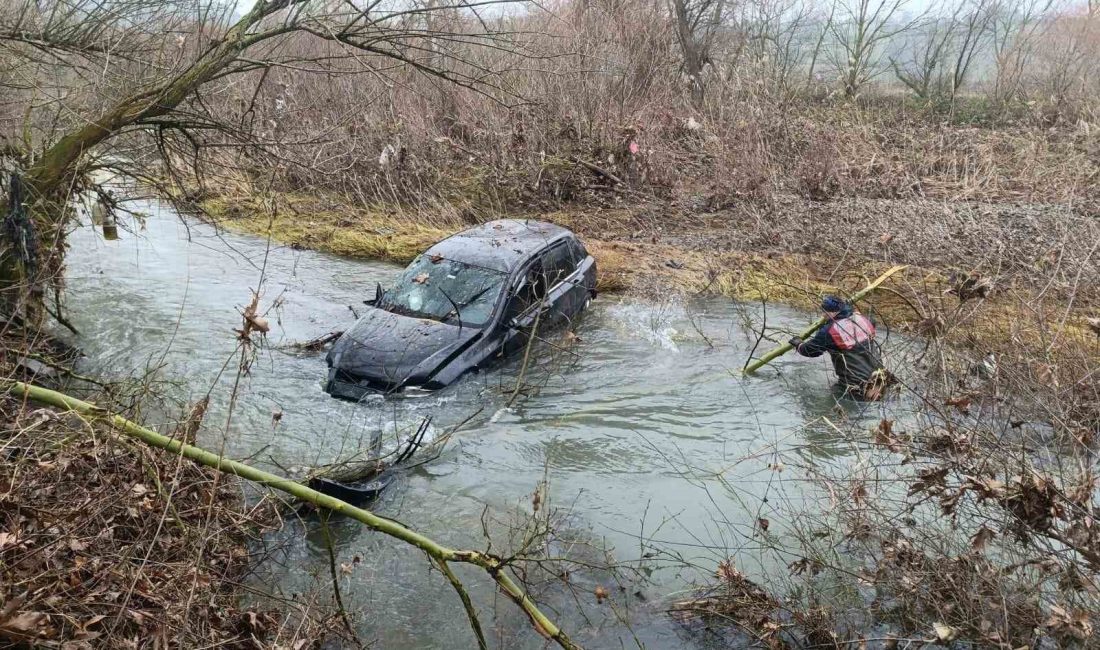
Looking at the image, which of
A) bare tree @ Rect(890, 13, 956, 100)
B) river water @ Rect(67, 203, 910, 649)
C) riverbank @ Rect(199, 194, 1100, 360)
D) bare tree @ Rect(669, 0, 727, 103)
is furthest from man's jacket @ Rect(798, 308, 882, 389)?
bare tree @ Rect(890, 13, 956, 100)

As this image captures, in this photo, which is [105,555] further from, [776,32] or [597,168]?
[776,32]

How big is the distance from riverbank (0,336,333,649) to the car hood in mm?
2746

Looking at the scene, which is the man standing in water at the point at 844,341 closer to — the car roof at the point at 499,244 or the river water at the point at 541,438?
the river water at the point at 541,438

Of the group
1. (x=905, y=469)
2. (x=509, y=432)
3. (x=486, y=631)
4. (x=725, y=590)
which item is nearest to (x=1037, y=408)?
(x=905, y=469)

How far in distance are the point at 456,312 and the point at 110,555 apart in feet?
16.6

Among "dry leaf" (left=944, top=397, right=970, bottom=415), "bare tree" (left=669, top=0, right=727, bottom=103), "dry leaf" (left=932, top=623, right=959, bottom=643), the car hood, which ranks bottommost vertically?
"dry leaf" (left=932, top=623, right=959, bottom=643)

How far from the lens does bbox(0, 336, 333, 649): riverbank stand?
4082 mm

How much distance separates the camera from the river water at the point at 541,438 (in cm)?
616

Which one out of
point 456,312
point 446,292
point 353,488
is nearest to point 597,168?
point 446,292

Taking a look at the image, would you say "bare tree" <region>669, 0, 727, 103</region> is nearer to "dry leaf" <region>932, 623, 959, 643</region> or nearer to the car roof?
the car roof

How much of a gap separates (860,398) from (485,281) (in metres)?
4.36

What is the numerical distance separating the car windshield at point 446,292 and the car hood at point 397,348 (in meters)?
0.18

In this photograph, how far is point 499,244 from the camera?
402 inches

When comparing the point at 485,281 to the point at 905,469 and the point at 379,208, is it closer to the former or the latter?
the point at 905,469
